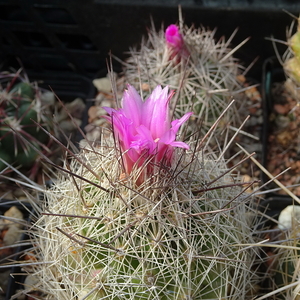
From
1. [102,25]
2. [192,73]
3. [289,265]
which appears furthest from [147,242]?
[102,25]

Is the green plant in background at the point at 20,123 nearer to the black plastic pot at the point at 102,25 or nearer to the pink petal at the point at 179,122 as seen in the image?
the black plastic pot at the point at 102,25

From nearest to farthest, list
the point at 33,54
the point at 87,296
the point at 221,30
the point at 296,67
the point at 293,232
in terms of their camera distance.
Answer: the point at 87,296
the point at 293,232
the point at 296,67
the point at 221,30
the point at 33,54

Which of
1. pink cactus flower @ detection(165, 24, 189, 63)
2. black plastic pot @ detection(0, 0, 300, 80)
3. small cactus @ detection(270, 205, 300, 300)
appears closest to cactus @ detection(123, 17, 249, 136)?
pink cactus flower @ detection(165, 24, 189, 63)

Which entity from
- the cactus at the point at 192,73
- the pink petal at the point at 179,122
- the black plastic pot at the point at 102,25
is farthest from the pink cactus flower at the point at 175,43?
the pink petal at the point at 179,122

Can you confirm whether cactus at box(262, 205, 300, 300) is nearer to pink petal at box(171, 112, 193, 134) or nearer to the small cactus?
the small cactus

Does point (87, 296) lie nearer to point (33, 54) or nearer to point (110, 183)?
point (110, 183)

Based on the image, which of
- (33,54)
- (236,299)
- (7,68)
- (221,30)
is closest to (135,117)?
(236,299)

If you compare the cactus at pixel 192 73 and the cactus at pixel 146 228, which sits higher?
the cactus at pixel 192 73
